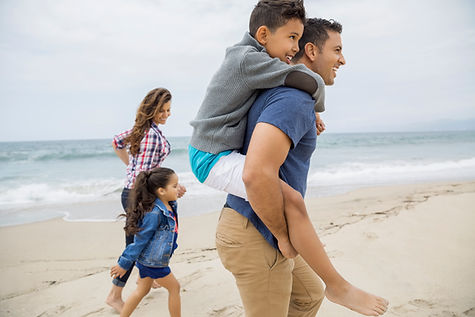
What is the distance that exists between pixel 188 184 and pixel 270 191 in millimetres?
10624


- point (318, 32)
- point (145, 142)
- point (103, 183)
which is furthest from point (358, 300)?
point (103, 183)

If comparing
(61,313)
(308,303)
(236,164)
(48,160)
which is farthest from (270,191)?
(48,160)

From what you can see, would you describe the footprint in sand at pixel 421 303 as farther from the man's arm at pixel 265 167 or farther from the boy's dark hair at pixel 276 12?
the boy's dark hair at pixel 276 12

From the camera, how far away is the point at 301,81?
1469 mm

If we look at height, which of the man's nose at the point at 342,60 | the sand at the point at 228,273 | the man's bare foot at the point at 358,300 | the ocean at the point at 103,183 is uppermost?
the man's nose at the point at 342,60

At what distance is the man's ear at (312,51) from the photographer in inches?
75.5

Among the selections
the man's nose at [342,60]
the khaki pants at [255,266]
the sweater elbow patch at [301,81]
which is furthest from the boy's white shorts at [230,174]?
the man's nose at [342,60]

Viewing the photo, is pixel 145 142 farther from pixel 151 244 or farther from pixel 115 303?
pixel 115 303

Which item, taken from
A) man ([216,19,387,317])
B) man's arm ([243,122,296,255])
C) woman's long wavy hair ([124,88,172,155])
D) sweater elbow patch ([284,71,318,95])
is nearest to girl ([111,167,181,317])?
woman's long wavy hair ([124,88,172,155])

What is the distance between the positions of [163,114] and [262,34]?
213 centimetres

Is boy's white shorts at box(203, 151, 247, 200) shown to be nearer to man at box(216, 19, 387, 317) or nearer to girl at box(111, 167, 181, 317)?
man at box(216, 19, 387, 317)

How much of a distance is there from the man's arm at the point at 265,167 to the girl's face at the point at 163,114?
2365mm

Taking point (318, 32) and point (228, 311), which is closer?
point (318, 32)

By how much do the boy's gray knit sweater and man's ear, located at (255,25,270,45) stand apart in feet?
0.11
